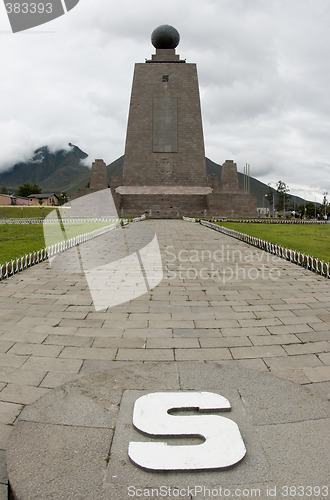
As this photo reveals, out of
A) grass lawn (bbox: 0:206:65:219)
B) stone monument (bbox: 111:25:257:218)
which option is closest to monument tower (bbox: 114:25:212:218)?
stone monument (bbox: 111:25:257:218)

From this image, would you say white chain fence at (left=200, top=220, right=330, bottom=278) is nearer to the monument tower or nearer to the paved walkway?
the paved walkway

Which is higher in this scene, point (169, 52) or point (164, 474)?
point (169, 52)

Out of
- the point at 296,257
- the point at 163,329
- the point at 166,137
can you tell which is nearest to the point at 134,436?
the point at 163,329

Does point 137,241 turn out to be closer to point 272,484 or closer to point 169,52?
point 272,484

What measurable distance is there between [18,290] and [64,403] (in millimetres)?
4883

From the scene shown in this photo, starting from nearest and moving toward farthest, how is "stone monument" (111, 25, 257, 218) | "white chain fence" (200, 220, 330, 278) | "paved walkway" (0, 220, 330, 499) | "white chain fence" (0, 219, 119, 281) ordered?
1. "paved walkway" (0, 220, 330, 499)
2. "white chain fence" (0, 219, 119, 281)
3. "white chain fence" (200, 220, 330, 278)
4. "stone monument" (111, 25, 257, 218)

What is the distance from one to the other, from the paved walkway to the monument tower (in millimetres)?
Result: 31991

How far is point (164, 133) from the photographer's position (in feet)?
133

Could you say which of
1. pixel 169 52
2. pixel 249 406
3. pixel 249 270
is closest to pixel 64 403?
pixel 249 406

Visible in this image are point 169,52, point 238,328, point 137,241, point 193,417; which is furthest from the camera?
point 169,52

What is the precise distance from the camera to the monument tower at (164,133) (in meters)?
40.2

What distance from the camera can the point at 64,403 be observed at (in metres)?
3.27

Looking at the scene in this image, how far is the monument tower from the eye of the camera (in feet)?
132

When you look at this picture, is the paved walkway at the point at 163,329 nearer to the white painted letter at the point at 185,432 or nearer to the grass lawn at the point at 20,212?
the white painted letter at the point at 185,432
